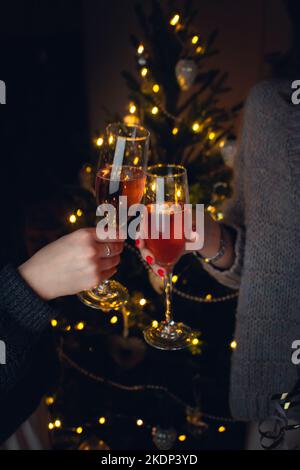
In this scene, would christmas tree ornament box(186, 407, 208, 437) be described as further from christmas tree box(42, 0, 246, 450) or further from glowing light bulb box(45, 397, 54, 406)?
glowing light bulb box(45, 397, 54, 406)

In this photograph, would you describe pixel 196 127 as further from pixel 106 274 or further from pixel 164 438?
pixel 164 438

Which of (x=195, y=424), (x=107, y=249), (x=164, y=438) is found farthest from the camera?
(x=195, y=424)

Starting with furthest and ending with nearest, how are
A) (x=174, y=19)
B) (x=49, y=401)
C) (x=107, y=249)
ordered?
(x=49, y=401) < (x=174, y=19) < (x=107, y=249)

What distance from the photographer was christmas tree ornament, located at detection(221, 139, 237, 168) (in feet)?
5.50

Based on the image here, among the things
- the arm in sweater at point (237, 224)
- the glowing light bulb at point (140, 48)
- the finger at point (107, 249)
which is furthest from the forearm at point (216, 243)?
the glowing light bulb at point (140, 48)

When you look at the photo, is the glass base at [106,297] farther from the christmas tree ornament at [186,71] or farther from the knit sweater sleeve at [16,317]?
the christmas tree ornament at [186,71]

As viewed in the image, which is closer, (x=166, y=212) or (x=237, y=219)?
(x=166, y=212)

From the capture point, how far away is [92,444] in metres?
2.02

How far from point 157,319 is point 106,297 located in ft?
2.06

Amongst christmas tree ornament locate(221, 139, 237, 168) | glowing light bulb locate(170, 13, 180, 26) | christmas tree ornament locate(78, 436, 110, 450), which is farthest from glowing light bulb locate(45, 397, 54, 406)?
glowing light bulb locate(170, 13, 180, 26)

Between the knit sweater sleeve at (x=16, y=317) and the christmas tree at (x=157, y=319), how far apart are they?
0.50 metres

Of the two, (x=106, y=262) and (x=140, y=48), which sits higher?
(x=140, y=48)

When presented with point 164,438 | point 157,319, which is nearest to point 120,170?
point 157,319
